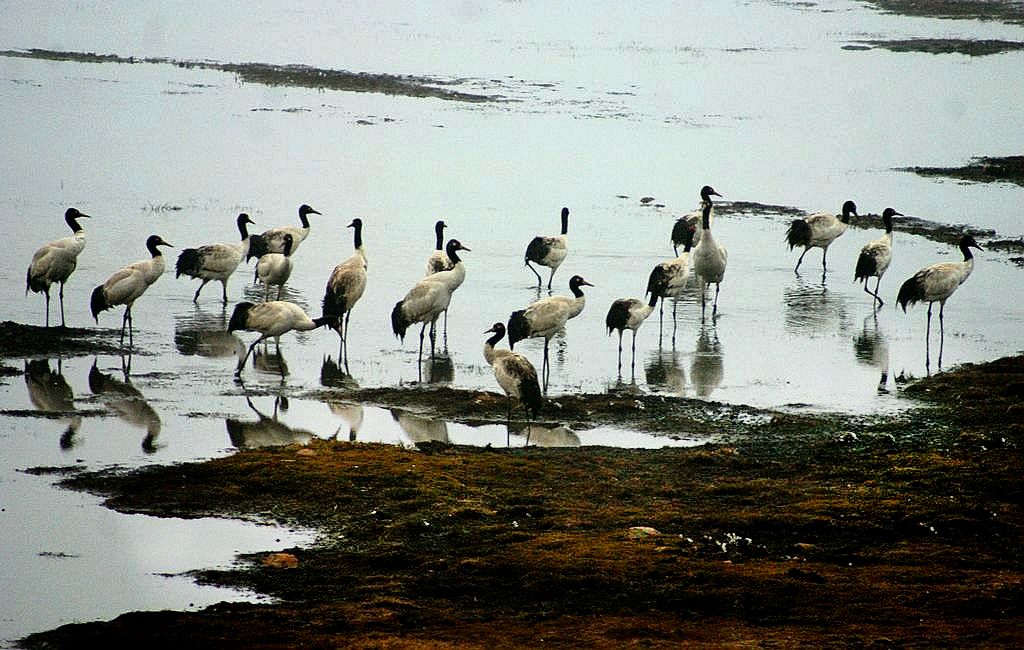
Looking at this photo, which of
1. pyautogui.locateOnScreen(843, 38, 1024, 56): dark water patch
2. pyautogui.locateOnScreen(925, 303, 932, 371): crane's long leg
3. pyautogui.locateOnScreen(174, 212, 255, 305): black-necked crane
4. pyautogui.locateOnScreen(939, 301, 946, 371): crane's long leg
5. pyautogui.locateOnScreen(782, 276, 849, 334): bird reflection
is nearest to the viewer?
pyautogui.locateOnScreen(925, 303, 932, 371): crane's long leg

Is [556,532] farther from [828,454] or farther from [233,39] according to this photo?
[233,39]

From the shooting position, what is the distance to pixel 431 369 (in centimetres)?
1903

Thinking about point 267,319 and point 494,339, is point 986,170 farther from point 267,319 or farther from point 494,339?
point 267,319

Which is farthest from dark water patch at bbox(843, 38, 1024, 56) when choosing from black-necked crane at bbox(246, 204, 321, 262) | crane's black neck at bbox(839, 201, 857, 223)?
black-necked crane at bbox(246, 204, 321, 262)

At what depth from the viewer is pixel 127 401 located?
1653 centimetres

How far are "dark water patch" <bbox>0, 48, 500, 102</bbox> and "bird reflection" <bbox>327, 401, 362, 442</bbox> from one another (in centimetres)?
3648

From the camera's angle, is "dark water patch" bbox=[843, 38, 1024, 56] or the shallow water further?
"dark water patch" bbox=[843, 38, 1024, 56]

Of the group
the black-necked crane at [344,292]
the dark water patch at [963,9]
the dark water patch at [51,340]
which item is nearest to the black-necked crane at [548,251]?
the black-necked crane at [344,292]

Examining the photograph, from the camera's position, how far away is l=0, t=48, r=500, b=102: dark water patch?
53.9m

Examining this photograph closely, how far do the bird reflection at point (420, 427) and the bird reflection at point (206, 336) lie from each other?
4047 mm

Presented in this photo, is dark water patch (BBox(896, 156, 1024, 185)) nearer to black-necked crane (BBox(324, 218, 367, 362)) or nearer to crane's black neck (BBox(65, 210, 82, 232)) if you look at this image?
black-necked crane (BBox(324, 218, 367, 362))

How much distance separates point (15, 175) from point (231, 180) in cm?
539

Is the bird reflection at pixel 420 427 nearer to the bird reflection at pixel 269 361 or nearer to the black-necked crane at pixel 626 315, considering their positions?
the bird reflection at pixel 269 361

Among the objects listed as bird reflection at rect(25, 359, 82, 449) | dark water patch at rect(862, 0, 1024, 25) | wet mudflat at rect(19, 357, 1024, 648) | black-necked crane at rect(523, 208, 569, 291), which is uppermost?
dark water patch at rect(862, 0, 1024, 25)
